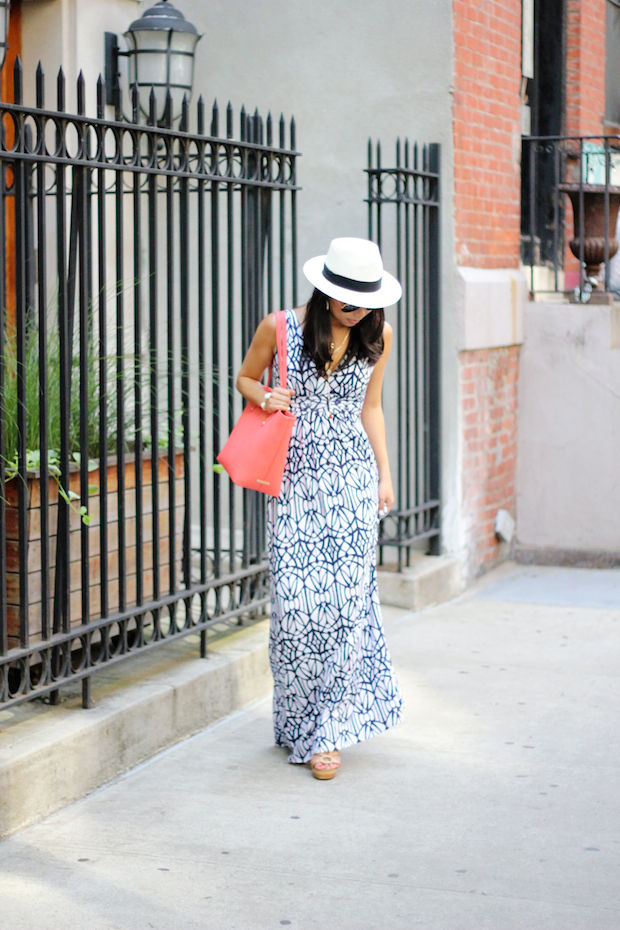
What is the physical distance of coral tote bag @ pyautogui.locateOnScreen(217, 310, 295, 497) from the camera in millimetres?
4070

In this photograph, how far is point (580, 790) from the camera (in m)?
4.02

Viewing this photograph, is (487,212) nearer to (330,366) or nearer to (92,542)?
(330,366)

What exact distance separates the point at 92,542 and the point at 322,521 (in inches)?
36.9

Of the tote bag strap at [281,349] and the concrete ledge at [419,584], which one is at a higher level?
the tote bag strap at [281,349]

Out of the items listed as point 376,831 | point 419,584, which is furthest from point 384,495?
point 419,584

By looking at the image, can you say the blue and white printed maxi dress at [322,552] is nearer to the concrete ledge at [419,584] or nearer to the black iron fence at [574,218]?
the concrete ledge at [419,584]

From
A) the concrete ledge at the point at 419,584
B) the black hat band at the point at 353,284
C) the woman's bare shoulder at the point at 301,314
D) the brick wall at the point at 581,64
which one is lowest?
the concrete ledge at the point at 419,584

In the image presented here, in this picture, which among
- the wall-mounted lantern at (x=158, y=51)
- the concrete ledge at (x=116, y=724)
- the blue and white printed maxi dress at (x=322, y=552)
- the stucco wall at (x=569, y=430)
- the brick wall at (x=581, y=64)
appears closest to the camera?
the concrete ledge at (x=116, y=724)

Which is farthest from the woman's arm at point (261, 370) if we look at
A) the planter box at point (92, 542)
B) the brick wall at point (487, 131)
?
the brick wall at point (487, 131)

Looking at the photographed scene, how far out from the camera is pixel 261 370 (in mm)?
4246

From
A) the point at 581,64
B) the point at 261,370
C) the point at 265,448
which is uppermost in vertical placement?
the point at 581,64

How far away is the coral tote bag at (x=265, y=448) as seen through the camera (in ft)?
13.4

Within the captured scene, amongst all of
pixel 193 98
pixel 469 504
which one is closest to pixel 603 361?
pixel 469 504

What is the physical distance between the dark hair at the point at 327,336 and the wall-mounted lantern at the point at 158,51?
282 centimetres
